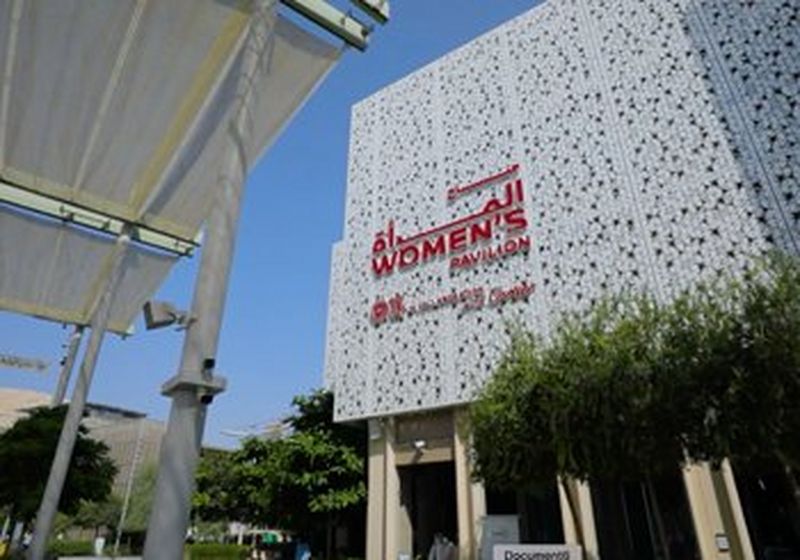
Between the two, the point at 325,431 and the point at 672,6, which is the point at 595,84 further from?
the point at 325,431

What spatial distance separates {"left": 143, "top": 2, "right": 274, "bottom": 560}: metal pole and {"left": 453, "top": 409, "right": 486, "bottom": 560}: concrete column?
440 inches

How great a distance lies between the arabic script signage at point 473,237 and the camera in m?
18.2

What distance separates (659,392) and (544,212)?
364 inches

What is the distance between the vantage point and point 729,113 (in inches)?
602

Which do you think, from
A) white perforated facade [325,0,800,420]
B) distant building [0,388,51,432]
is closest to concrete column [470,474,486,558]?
white perforated facade [325,0,800,420]

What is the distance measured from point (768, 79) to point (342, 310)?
15595 millimetres

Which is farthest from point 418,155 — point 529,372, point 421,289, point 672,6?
point 529,372

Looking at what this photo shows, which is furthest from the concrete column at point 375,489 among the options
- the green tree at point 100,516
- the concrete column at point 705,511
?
the green tree at point 100,516

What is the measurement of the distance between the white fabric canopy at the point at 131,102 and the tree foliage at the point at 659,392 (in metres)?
6.90

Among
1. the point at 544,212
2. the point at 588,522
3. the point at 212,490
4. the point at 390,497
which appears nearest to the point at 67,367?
the point at 390,497

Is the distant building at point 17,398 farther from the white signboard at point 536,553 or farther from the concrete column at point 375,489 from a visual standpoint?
the white signboard at point 536,553

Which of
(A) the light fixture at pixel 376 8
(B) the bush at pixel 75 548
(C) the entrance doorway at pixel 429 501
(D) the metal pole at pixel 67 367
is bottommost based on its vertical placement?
(B) the bush at pixel 75 548

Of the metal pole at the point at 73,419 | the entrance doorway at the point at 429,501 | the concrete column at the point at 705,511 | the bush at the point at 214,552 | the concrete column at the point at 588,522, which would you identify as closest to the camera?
the metal pole at the point at 73,419

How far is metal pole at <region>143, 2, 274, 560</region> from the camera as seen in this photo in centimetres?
562
